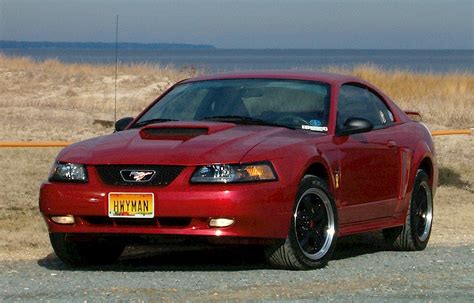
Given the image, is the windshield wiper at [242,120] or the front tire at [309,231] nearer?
the front tire at [309,231]

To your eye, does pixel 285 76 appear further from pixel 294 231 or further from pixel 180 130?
pixel 294 231

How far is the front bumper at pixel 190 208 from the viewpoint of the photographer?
→ 8.83m

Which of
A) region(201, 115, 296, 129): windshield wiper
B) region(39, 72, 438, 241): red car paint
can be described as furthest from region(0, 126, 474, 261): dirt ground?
region(201, 115, 296, 129): windshield wiper

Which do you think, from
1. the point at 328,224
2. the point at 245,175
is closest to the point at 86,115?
the point at 328,224

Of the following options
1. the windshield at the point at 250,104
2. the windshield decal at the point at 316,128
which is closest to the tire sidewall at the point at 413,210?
the windshield at the point at 250,104

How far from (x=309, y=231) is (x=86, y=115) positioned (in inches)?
758

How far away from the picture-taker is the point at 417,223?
1112 cm

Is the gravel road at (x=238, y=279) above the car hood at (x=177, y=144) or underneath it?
underneath

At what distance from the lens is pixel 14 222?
43.7ft

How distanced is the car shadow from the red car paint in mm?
511

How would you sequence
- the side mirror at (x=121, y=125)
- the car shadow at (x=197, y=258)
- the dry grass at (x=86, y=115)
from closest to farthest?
the car shadow at (x=197, y=258), the side mirror at (x=121, y=125), the dry grass at (x=86, y=115)

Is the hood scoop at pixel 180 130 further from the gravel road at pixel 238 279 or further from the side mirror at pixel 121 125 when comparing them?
the gravel road at pixel 238 279

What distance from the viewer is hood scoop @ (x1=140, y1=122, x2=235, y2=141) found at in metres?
9.48

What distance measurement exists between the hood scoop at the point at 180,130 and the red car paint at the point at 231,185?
2cm
